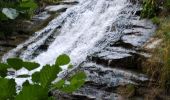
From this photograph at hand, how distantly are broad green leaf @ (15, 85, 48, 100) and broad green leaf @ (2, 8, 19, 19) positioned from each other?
7.2 inches

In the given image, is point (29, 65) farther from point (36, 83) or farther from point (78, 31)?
point (78, 31)

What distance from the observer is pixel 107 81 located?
671 centimetres

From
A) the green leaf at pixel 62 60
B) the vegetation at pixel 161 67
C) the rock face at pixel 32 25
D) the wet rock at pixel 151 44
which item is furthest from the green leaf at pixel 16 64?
the rock face at pixel 32 25

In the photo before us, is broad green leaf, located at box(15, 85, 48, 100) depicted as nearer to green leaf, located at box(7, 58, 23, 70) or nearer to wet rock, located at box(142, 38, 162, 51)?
green leaf, located at box(7, 58, 23, 70)

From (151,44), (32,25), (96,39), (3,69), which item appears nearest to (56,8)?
(32,25)

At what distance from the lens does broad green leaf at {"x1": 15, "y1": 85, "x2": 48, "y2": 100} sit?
1.03 metres

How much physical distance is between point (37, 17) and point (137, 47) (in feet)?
13.6

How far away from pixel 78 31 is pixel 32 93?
26.6 feet

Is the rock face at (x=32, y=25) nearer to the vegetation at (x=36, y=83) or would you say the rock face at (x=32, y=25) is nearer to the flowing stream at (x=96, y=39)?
the flowing stream at (x=96, y=39)

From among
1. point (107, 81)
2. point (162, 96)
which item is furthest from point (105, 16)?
point (162, 96)

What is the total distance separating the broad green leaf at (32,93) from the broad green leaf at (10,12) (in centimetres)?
18

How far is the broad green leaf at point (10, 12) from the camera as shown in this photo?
3.56 feet

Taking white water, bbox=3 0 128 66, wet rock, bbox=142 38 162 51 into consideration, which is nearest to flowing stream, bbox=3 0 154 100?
white water, bbox=3 0 128 66

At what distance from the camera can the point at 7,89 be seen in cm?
109
